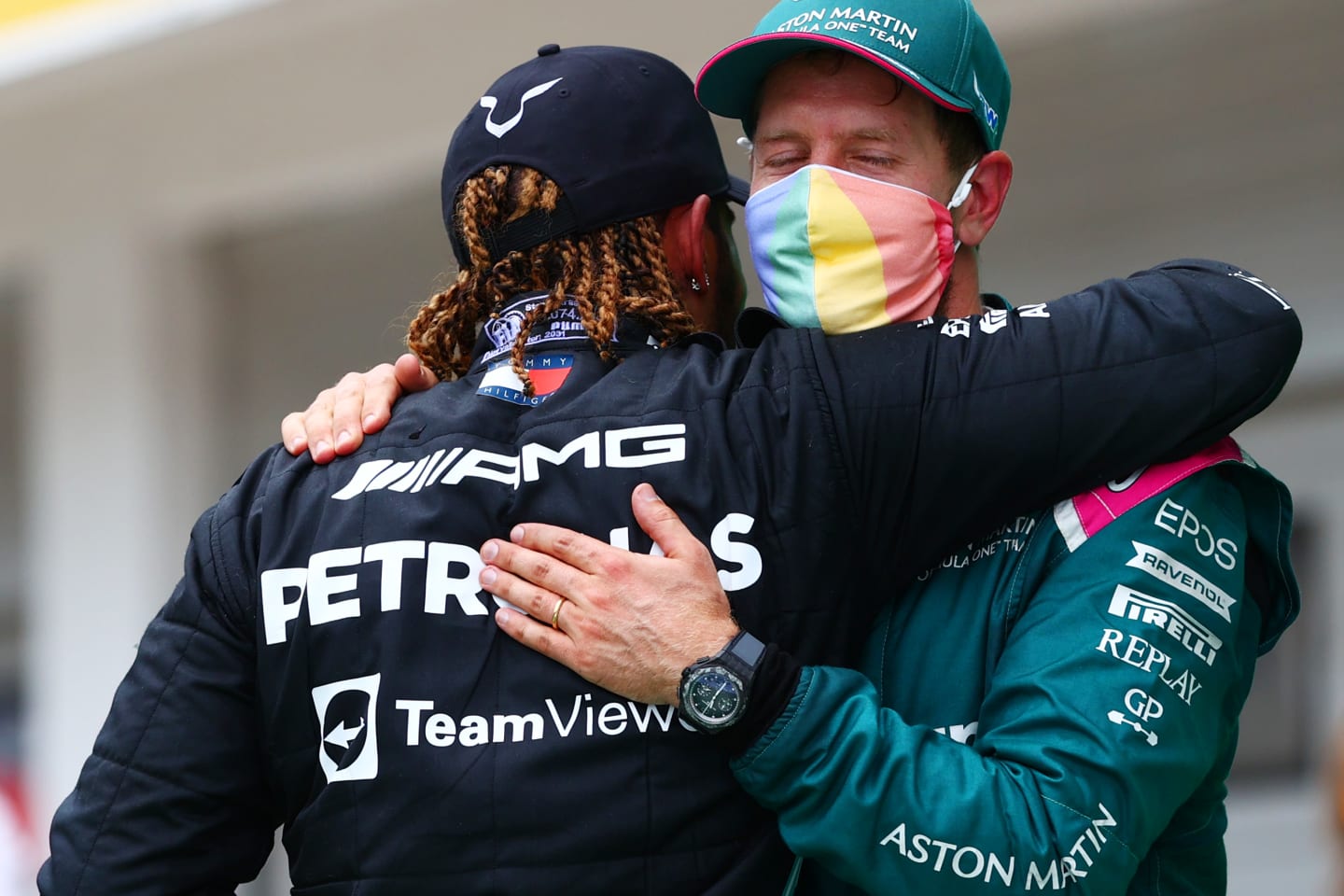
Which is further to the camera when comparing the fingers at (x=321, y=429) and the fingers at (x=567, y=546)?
the fingers at (x=321, y=429)

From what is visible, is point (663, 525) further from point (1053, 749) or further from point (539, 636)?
point (1053, 749)

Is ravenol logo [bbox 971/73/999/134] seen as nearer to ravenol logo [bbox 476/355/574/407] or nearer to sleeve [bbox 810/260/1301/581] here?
sleeve [bbox 810/260/1301/581]

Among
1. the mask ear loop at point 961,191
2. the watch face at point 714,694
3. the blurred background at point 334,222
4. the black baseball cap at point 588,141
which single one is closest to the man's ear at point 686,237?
the black baseball cap at point 588,141

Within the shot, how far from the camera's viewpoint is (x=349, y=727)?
173 centimetres

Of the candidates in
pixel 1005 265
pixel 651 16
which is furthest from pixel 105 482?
pixel 1005 265

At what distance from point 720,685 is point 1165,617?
1.50ft

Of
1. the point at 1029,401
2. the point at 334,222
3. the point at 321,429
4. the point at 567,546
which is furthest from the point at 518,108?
the point at 334,222

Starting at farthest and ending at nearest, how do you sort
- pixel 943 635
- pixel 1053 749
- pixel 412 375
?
pixel 412 375, pixel 943 635, pixel 1053 749

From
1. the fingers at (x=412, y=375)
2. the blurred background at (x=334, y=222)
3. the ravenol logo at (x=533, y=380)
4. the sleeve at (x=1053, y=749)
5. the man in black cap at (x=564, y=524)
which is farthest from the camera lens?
the blurred background at (x=334, y=222)

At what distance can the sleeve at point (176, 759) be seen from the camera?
1.85 meters

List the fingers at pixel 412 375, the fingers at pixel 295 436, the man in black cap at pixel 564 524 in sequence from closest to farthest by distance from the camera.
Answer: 1. the man in black cap at pixel 564 524
2. the fingers at pixel 295 436
3. the fingers at pixel 412 375

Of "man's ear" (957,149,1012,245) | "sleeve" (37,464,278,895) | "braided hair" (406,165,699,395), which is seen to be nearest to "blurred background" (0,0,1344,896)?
"man's ear" (957,149,1012,245)

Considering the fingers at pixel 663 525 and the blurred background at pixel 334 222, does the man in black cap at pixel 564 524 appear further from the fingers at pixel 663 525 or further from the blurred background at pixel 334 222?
the blurred background at pixel 334 222

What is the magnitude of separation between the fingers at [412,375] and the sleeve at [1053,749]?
0.69m
